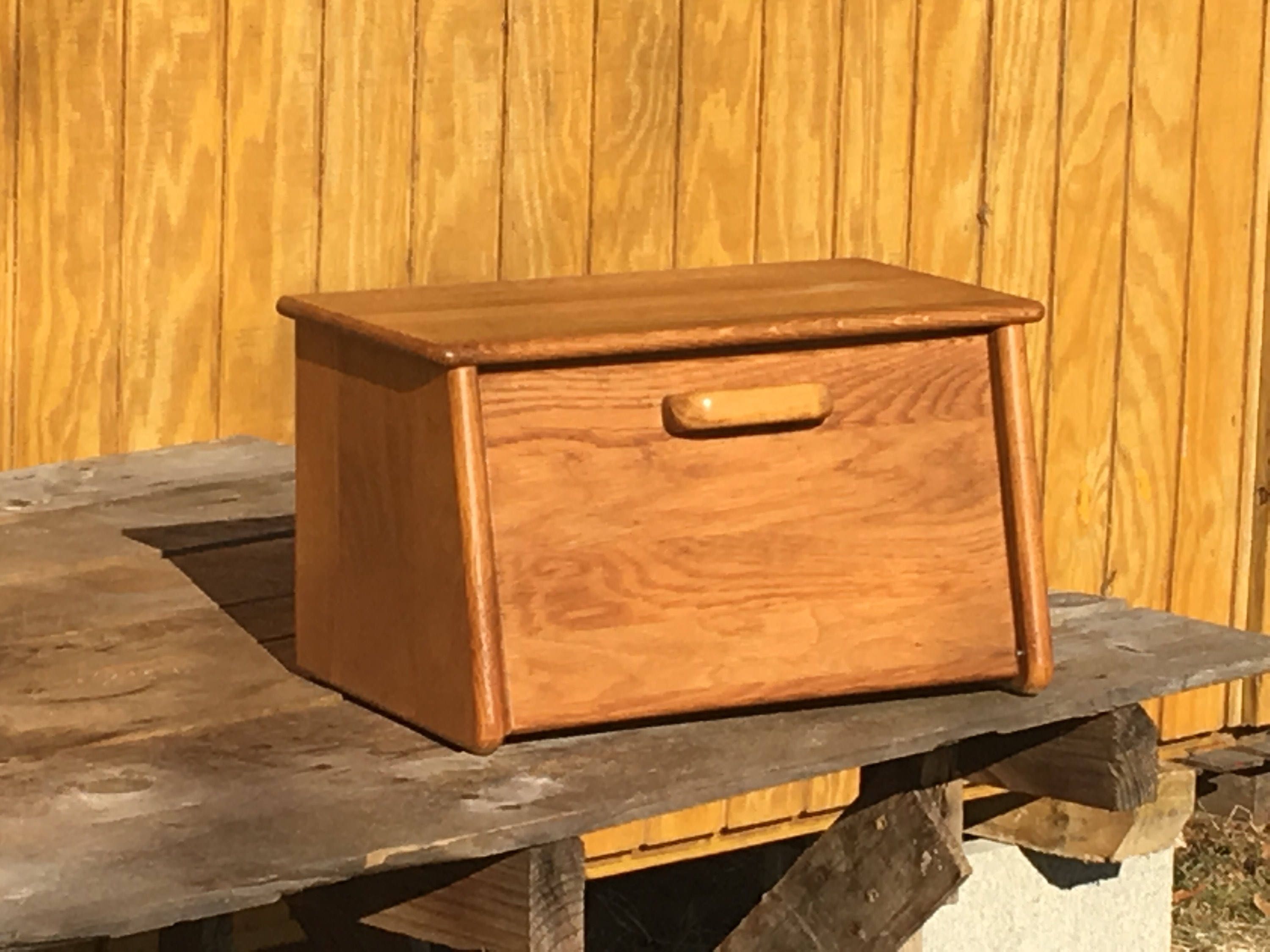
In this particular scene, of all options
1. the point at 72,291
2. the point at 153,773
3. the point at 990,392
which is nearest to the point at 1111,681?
the point at 990,392

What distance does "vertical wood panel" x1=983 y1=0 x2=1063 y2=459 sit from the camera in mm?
4473

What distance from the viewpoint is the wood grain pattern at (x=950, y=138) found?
14.4 ft

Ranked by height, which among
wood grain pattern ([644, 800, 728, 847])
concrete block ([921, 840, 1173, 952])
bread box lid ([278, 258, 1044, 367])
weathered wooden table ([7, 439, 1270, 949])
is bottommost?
concrete block ([921, 840, 1173, 952])

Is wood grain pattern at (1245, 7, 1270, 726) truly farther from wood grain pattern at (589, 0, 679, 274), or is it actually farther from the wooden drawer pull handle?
the wooden drawer pull handle

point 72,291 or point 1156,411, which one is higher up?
point 72,291

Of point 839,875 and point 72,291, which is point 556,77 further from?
point 839,875

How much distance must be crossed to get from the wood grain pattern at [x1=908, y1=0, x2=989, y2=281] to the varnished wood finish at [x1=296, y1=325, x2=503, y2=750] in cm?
199

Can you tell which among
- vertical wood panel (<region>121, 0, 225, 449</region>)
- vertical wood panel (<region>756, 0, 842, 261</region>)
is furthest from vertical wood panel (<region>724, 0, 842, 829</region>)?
vertical wood panel (<region>121, 0, 225, 449</region>)

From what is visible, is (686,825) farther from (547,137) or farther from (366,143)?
(366,143)

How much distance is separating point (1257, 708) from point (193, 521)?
8.51 feet

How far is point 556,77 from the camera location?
3.96m

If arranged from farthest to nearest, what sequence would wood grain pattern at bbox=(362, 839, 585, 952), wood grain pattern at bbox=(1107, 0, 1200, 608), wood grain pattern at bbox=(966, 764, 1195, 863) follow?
wood grain pattern at bbox=(1107, 0, 1200, 608) → wood grain pattern at bbox=(966, 764, 1195, 863) → wood grain pattern at bbox=(362, 839, 585, 952)

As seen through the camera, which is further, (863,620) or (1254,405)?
(1254,405)

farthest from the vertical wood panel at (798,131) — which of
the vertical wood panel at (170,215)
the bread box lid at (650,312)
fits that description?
the bread box lid at (650,312)
